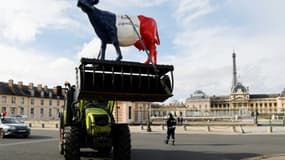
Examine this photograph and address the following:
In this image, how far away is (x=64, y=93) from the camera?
551 inches

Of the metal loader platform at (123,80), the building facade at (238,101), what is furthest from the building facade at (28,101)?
the metal loader platform at (123,80)

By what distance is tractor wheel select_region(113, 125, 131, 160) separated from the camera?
11.7 meters

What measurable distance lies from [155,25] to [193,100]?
174m

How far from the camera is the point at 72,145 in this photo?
11.2 metres

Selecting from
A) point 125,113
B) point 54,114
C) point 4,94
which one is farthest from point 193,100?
point 125,113

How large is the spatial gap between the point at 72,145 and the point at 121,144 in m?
1.59

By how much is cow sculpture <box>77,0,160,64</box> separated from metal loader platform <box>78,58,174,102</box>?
698 mm

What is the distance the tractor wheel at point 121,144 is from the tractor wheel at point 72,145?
1.29 metres

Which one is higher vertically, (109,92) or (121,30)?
(121,30)

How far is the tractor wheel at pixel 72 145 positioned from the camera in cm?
1111

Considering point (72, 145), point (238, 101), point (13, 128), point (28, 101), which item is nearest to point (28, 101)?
point (28, 101)

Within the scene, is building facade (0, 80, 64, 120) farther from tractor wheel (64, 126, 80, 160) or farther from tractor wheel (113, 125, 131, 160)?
tractor wheel (64, 126, 80, 160)

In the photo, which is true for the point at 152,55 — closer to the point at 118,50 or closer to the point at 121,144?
the point at 118,50

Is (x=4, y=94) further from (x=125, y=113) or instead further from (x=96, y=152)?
(x=96, y=152)
